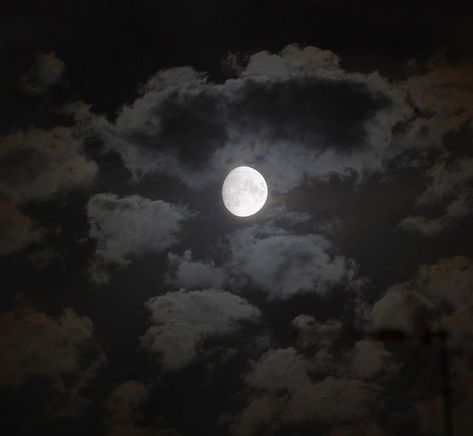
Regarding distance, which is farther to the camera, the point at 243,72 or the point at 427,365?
the point at 427,365

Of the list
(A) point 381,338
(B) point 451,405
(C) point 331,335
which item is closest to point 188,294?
(C) point 331,335

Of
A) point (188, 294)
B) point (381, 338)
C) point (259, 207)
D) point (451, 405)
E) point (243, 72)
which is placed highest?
point (243, 72)

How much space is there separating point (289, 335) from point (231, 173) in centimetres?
435

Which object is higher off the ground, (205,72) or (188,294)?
(205,72)

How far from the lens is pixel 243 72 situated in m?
14.1

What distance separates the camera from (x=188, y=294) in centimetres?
1451

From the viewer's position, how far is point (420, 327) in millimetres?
14641

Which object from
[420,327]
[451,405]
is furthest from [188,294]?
[451,405]

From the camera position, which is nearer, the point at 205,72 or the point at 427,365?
the point at 205,72

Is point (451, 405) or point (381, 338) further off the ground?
point (381, 338)

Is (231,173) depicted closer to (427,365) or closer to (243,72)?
(243,72)

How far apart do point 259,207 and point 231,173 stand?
1.06 meters

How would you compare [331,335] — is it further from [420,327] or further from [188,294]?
[188,294]

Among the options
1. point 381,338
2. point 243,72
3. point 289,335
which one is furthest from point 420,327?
point 243,72
